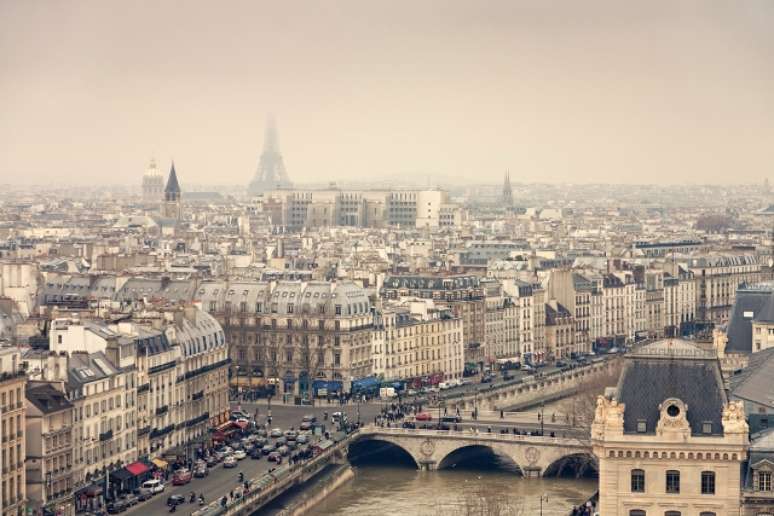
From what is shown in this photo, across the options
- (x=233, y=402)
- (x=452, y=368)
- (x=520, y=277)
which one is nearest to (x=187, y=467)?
(x=233, y=402)

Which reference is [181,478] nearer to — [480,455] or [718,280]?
[480,455]

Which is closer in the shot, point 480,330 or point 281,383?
point 281,383

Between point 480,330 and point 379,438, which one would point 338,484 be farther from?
point 480,330

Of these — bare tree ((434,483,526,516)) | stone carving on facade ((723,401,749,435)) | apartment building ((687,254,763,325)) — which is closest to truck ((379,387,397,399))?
bare tree ((434,483,526,516))

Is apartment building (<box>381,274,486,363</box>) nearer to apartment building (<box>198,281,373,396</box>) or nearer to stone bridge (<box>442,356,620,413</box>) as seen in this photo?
stone bridge (<box>442,356,620,413</box>)

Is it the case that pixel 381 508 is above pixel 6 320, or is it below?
below
